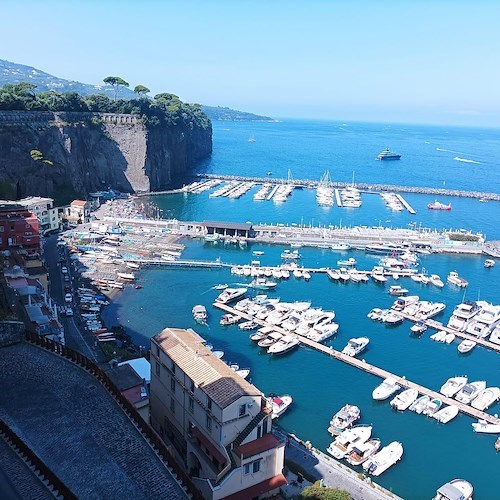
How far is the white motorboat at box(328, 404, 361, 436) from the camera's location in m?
22.3

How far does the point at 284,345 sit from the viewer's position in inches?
1151

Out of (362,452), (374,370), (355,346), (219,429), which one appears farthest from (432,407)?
(219,429)

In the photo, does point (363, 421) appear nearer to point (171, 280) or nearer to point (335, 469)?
point (335, 469)

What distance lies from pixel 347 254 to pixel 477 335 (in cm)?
1776

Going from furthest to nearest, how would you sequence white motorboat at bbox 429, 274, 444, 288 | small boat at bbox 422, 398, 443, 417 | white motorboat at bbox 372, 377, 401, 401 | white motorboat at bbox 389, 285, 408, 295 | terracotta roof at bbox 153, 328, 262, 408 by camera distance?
1. white motorboat at bbox 429, 274, 444, 288
2. white motorboat at bbox 389, 285, 408, 295
3. white motorboat at bbox 372, 377, 401, 401
4. small boat at bbox 422, 398, 443, 417
5. terracotta roof at bbox 153, 328, 262, 408

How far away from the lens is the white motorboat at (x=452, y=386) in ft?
83.3

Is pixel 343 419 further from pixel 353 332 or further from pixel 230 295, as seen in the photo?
pixel 230 295

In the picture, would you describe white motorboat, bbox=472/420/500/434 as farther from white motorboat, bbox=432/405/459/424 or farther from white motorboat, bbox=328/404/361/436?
white motorboat, bbox=328/404/361/436

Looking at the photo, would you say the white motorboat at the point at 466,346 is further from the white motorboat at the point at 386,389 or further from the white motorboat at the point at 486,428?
the white motorboat at the point at 486,428

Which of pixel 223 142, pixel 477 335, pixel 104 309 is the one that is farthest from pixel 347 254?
pixel 223 142

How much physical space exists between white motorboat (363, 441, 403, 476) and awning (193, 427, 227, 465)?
27.1 feet

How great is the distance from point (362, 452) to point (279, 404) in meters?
4.34

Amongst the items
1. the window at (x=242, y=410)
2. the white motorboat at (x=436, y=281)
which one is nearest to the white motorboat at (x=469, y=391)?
the window at (x=242, y=410)

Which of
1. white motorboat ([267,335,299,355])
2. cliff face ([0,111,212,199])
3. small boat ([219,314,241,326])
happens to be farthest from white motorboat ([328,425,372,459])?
cliff face ([0,111,212,199])
